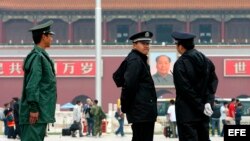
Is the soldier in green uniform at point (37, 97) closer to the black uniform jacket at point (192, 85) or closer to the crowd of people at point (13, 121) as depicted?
the black uniform jacket at point (192, 85)

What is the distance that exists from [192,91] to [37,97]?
138 cm

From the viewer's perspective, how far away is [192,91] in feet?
25.3

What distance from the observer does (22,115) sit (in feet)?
23.4

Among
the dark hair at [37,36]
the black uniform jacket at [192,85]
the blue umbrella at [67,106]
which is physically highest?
the dark hair at [37,36]

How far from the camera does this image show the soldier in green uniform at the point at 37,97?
23.2 ft

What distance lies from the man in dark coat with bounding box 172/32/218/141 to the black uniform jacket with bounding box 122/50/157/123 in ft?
0.98

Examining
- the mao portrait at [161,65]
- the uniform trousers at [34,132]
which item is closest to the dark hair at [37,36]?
the uniform trousers at [34,132]

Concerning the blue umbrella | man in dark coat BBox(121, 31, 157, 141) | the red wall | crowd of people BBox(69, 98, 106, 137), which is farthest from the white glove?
the red wall

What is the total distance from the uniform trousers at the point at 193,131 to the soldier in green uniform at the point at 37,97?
114 cm

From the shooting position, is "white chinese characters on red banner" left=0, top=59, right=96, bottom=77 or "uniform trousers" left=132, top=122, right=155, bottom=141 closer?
"uniform trousers" left=132, top=122, right=155, bottom=141

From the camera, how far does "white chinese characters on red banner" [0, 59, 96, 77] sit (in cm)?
4706

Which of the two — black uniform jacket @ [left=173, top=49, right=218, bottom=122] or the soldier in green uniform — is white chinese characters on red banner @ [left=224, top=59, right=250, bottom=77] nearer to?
black uniform jacket @ [left=173, top=49, right=218, bottom=122]

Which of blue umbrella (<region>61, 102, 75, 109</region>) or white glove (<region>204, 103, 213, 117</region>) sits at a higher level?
white glove (<region>204, 103, 213, 117</region>)
